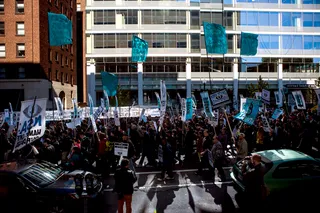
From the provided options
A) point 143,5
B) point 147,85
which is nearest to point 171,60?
point 147,85

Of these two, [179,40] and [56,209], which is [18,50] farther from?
[56,209]

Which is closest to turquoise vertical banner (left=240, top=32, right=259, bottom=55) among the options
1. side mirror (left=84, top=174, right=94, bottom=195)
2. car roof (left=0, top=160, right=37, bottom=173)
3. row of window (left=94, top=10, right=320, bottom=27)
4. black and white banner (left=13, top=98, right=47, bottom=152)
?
black and white banner (left=13, top=98, right=47, bottom=152)

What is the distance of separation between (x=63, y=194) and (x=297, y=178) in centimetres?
578

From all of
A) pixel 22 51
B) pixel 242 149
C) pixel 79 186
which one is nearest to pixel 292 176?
pixel 242 149

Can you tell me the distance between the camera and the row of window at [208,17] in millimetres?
41000

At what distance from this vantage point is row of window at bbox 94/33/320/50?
40938mm

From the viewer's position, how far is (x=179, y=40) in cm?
4162

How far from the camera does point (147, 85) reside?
A: 42.6m

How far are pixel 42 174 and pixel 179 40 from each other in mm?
37049

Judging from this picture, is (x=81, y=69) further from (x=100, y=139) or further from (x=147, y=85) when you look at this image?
(x=100, y=139)

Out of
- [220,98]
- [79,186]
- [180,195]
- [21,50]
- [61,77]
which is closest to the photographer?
[79,186]

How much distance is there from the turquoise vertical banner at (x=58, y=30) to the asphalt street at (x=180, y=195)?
26.7 ft

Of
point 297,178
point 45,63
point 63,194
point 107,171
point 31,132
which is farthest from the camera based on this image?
point 45,63

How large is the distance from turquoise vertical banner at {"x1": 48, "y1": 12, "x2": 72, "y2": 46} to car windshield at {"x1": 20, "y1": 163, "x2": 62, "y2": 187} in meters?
8.46
